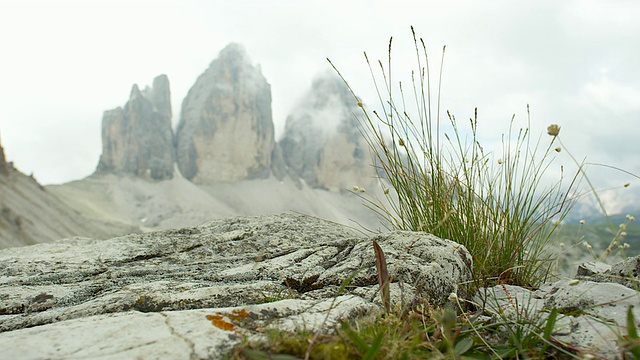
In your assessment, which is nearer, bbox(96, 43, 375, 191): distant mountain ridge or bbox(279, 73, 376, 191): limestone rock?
bbox(96, 43, 375, 191): distant mountain ridge

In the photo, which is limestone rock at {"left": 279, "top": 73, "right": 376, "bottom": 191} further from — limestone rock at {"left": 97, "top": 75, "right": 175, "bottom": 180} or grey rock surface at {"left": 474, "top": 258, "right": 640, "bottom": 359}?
grey rock surface at {"left": 474, "top": 258, "right": 640, "bottom": 359}

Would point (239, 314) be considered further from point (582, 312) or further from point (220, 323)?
point (582, 312)

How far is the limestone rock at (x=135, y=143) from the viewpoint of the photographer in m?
89.2

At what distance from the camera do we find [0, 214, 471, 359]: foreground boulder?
152cm

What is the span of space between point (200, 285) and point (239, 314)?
2.42 feet

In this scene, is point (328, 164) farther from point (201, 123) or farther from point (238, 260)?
point (238, 260)

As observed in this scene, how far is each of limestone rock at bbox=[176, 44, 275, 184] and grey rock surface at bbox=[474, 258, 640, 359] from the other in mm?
94381

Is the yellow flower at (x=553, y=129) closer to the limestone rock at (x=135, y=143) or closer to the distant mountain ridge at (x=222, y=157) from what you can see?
the distant mountain ridge at (x=222, y=157)

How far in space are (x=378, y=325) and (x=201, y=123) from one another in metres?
97.2

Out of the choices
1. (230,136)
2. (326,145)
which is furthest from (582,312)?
(326,145)

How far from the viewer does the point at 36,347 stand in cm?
146

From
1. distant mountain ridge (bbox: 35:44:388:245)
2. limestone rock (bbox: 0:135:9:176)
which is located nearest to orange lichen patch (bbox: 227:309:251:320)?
limestone rock (bbox: 0:135:9:176)

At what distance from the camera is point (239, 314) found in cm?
170

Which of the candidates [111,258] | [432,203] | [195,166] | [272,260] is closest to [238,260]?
[272,260]
